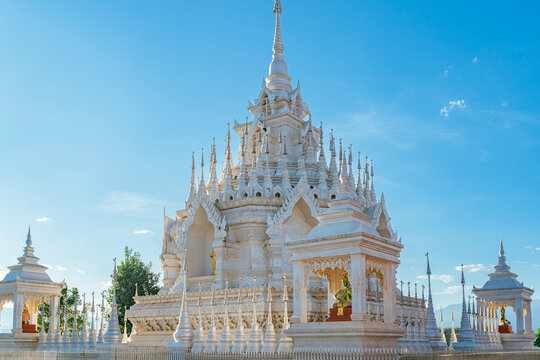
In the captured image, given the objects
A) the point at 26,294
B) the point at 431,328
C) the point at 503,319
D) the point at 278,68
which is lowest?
the point at 503,319

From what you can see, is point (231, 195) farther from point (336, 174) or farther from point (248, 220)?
point (336, 174)

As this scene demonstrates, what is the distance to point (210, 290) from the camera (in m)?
28.2

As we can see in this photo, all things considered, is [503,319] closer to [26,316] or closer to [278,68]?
[278,68]

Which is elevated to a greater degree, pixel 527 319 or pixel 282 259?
pixel 282 259

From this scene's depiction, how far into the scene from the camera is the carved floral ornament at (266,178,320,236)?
93.0 feet

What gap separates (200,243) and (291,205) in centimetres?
650

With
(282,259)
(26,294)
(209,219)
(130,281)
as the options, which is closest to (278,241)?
(282,259)

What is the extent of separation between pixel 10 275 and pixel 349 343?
23497 millimetres

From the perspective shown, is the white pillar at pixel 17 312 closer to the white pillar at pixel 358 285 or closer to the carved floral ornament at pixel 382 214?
the carved floral ornament at pixel 382 214

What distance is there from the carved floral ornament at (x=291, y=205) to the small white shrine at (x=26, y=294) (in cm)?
1289

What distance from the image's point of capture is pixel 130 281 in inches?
1858

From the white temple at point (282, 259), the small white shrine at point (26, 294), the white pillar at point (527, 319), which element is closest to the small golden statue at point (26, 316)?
the small white shrine at point (26, 294)

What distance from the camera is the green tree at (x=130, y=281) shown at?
46.0 metres

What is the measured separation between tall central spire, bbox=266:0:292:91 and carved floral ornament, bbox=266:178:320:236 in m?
9.37
